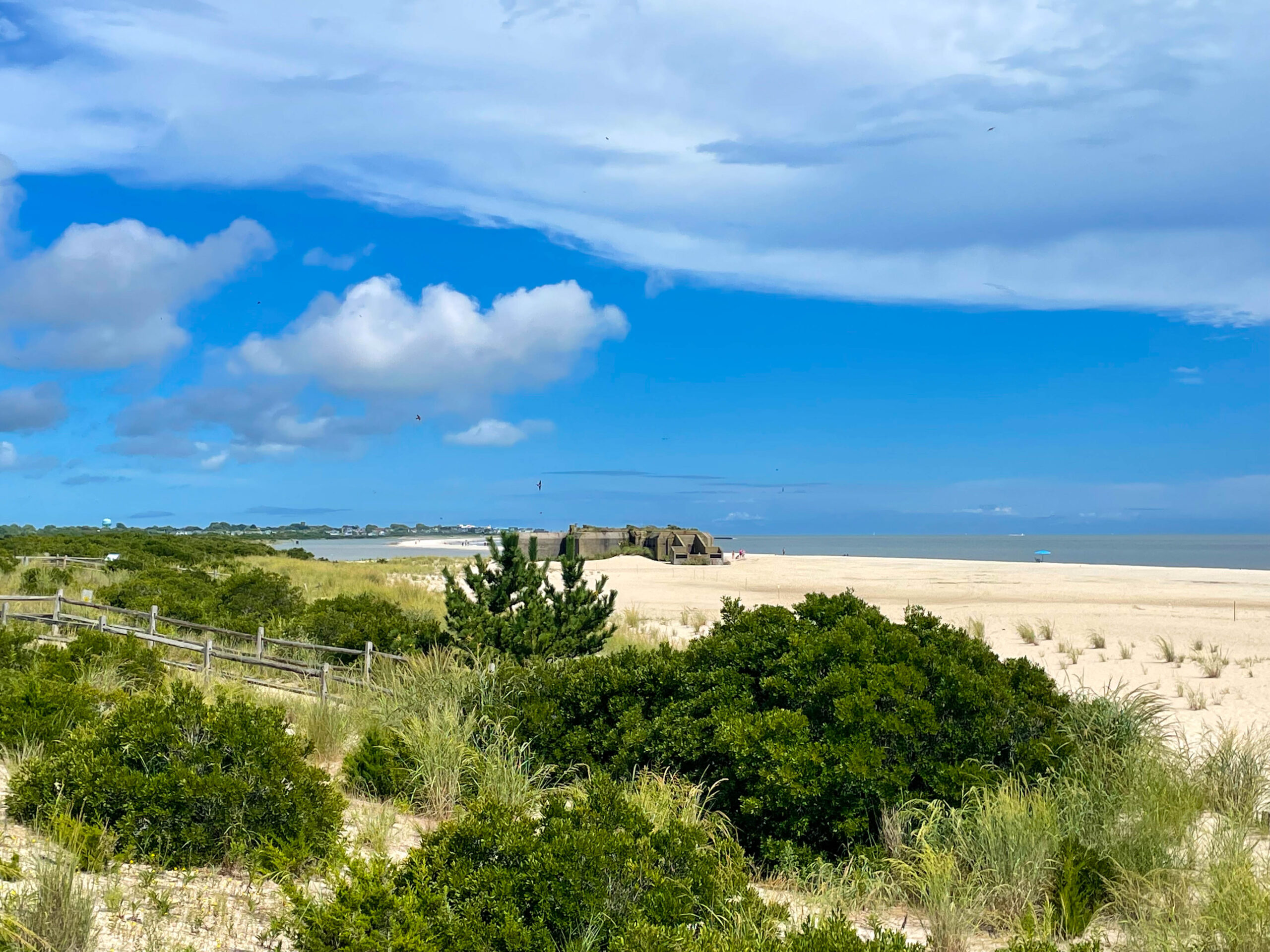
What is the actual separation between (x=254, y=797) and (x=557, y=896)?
8.34 feet

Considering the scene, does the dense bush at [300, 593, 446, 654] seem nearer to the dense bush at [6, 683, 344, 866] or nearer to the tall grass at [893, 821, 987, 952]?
the dense bush at [6, 683, 344, 866]

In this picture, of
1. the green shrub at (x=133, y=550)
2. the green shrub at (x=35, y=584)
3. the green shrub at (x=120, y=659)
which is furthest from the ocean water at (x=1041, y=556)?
the green shrub at (x=120, y=659)

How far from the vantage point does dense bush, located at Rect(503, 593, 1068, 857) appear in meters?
6.67

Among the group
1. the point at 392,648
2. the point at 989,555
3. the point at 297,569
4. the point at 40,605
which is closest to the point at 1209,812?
the point at 392,648

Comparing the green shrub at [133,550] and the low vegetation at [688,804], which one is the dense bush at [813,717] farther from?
the green shrub at [133,550]

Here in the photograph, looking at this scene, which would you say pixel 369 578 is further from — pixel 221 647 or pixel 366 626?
pixel 366 626

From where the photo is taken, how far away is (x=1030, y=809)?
670cm

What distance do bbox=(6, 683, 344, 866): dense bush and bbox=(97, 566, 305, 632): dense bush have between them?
13491mm

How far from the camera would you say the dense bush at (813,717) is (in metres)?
6.67

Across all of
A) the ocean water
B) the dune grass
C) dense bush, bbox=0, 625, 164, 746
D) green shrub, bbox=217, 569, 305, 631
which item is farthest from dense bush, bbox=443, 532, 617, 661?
the ocean water

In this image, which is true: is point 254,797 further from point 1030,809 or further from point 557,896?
point 1030,809

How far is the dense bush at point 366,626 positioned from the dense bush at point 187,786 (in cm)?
699

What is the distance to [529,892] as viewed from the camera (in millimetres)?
4895

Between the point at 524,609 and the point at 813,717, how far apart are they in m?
6.74
